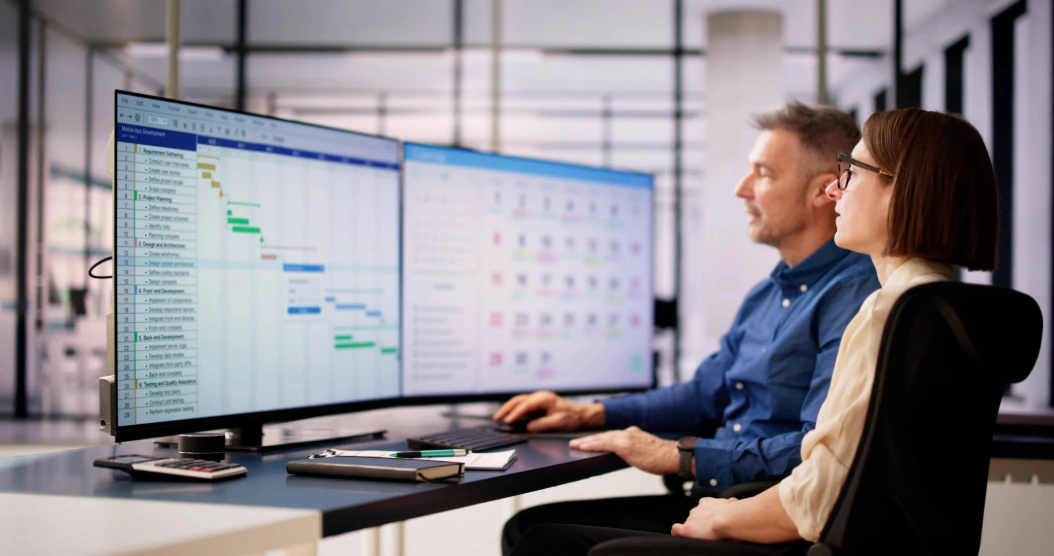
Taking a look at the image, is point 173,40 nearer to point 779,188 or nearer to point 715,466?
point 779,188

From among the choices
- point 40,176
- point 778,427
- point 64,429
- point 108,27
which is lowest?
point 64,429

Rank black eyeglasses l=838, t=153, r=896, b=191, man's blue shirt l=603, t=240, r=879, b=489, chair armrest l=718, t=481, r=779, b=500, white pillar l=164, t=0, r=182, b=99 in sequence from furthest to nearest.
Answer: white pillar l=164, t=0, r=182, b=99 → man's blue shirt l=603, t=240, r=879, b=489 → chair armrest l=718, t=481, r=779, b=500 → black eyeglasses l=838, t=153, r=896, b=191

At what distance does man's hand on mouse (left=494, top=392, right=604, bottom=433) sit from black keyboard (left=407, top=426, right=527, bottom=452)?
136 mm

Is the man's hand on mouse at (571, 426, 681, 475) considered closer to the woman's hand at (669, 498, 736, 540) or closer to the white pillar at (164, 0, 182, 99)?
the woman's hand at (669, 498, 736, 540)

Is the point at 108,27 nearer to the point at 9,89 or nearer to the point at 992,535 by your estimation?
the point at 9,89

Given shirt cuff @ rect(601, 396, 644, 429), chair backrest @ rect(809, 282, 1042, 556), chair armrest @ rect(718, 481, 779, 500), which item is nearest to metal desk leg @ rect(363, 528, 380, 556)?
shirt cuff @ rect(601, 396, 644, 429)

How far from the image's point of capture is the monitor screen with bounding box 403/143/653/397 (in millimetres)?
2006

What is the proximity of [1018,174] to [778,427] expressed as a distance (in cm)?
479

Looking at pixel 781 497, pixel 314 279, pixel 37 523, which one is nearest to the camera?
pixel 37 523

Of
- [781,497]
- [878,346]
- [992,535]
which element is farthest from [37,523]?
[992,535]

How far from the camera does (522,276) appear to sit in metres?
2.24

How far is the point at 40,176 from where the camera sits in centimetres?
525

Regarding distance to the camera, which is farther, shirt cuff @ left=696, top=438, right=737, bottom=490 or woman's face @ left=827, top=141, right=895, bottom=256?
shirt cuff @ left=696, top=438, right=737, bottom=490

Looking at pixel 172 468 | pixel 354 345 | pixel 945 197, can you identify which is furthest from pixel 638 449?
pixel 172 468
